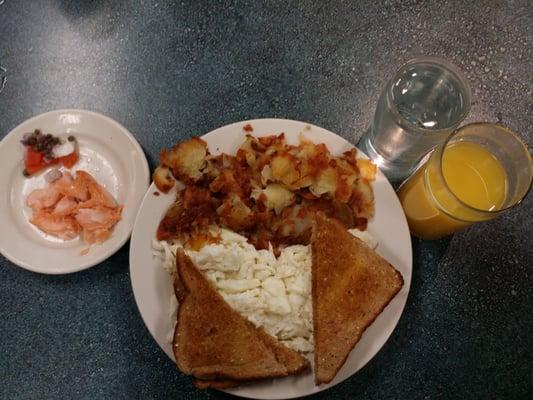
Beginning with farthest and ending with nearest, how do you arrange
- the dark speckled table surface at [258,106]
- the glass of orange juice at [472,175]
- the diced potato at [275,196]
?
1. the dark speckled table surface at [258,106]
2. the diced potato at [275,196]
3. the glass of orange juice at [472,175]

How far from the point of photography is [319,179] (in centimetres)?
135

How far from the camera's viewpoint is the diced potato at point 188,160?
140cm

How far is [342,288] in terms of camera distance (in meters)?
1.31

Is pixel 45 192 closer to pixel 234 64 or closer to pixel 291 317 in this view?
pixel 234 64

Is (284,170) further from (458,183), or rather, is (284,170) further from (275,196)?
(458,183)

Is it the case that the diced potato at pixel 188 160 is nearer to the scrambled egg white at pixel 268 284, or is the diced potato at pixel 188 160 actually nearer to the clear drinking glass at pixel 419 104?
the scrambled egg white at pixel 268 284

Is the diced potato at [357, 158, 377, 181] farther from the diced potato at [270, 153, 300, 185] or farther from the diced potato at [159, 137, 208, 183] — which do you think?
the diced potato at [159, 137, 208, 183]

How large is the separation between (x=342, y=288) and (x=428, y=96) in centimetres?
61

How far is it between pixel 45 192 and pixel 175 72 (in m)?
0.59

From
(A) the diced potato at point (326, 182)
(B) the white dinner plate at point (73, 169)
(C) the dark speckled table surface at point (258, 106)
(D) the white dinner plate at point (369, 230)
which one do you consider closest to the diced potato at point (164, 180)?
(D) the white dinner plate at point (369, 230)

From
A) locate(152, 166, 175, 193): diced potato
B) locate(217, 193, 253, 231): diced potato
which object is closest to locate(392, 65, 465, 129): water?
locate(217, 193, 253, 231): diced potato

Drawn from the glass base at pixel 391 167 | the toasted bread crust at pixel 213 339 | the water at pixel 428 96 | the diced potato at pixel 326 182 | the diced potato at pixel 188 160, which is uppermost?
the water at pixel 428 96

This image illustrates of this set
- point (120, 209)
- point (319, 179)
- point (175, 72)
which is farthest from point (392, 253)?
point (175, 72)

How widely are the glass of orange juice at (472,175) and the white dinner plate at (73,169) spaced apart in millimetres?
847
